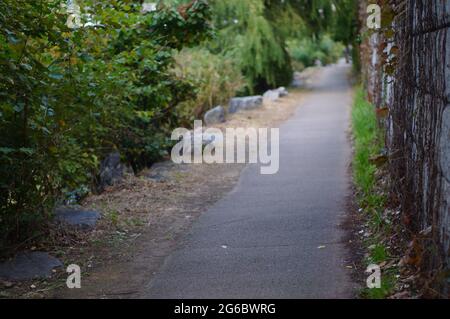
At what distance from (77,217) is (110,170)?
9.38 ft

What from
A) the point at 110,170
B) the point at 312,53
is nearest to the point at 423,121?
the point at 110,170

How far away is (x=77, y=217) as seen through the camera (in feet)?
24.2

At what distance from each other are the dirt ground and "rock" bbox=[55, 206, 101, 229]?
0.11 m

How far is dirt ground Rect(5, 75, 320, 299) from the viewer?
18.1ft

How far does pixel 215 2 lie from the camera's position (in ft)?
68.1

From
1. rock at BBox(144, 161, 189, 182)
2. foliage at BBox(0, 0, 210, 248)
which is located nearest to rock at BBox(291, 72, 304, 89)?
rock at BBox(144, 161, 189, 182)

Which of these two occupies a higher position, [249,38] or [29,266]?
[249,38]

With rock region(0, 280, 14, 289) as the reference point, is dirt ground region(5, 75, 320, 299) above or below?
below

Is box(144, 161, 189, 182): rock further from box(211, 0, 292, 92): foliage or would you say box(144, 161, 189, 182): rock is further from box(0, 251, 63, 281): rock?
box(211, 0, 292, 92): foliage

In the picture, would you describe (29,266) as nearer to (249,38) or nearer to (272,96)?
(272,96)

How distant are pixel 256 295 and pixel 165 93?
642 centimetres

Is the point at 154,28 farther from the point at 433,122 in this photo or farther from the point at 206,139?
the point at 433,122

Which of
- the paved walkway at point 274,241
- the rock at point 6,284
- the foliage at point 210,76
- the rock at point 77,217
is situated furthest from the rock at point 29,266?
the foliage at point 210,76

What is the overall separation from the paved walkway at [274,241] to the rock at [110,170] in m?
1.96
